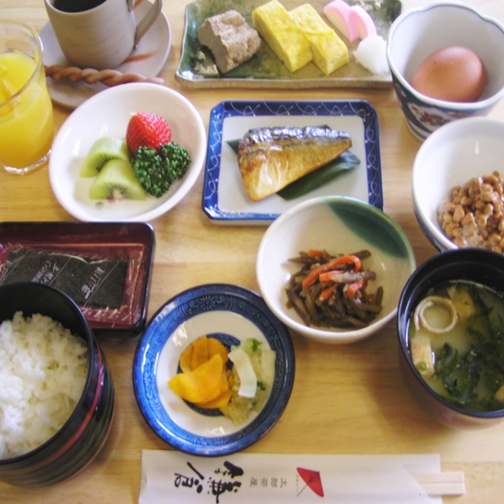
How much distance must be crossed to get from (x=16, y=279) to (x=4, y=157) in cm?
39

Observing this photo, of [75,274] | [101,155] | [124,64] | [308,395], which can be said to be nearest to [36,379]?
[75,274]

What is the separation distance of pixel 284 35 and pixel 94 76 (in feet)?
1.90

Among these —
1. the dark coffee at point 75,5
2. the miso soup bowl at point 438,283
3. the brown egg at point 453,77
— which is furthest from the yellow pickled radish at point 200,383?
the dark coffee at point 75,5

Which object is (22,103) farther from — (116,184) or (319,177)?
(319,177)

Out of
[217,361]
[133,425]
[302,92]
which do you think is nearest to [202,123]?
[302,92]

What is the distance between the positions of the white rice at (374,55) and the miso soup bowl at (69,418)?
1.07m

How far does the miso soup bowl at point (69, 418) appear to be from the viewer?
2.52ft

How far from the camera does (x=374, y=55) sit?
1.41m

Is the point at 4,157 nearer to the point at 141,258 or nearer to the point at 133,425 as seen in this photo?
the point at 141,258

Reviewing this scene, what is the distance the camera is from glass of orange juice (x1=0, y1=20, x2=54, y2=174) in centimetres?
122

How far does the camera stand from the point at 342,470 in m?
0.93

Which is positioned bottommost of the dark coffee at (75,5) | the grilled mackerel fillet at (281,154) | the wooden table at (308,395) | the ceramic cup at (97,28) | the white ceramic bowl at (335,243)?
the wooden table at (308,395)

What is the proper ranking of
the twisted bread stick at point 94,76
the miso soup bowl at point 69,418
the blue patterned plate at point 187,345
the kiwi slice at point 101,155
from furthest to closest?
the twisted bread stick at point 94,76 < the kiwi slice at point 101,155 < the blue patterned plate at point 187,345 < the miso soup bowl at point 69,418

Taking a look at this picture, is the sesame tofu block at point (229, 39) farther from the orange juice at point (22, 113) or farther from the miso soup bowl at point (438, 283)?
the miso soup bowl at point (438, 283)
